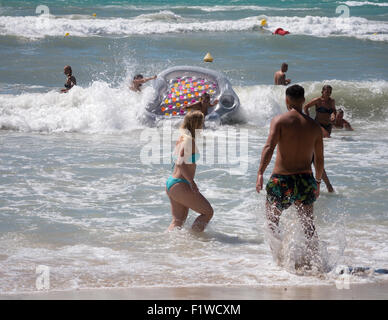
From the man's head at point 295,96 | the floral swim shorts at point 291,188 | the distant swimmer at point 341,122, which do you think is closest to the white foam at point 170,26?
the distant swimmer at point 341,122

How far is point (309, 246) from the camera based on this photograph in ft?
17.5

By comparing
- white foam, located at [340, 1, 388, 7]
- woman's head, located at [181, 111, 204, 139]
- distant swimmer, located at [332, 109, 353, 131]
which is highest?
white foam, located at [340, 1, 388, 7]

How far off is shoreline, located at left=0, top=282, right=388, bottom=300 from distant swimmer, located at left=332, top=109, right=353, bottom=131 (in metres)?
7.53

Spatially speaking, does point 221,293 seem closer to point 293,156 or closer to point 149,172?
point 293,156

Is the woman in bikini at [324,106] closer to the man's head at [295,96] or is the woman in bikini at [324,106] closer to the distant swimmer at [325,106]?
the distant swimmer at [325,106]

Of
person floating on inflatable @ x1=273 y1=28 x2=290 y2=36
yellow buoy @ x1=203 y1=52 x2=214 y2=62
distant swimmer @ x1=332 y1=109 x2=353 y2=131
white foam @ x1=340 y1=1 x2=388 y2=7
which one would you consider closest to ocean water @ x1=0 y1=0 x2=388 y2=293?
distant swimmer @ x1=332 y1=109 x2=353 y2=131

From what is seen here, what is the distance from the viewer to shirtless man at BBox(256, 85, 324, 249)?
511 cm

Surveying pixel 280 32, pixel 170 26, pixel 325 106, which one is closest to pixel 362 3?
pixel 280 32

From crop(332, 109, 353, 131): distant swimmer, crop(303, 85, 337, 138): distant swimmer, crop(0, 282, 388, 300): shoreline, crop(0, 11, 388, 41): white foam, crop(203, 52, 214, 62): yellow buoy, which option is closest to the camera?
crop(0, 282, 388, 300): shoreline

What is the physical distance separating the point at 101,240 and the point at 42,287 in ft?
4.58

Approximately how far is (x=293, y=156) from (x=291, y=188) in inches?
10.3

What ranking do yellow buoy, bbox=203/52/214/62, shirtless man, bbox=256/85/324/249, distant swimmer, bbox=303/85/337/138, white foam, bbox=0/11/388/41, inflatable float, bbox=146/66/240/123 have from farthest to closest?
1. white foam, bbox=0/11/388/41
2. yellow buoy, bbox=203/52/214/62
3. inflatable float, bbox=146/66/240/123
4. distant swimmer, bbox=303/85/337/138
5. shirtless man, bbox=256/85/324/249

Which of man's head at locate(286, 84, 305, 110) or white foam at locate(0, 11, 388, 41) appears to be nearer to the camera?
man's head at locate(286, 84, 305, 110)

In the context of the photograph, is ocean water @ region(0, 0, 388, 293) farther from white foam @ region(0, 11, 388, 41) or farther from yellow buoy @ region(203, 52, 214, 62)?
white foam @ region(0, 11, 388, 41)
